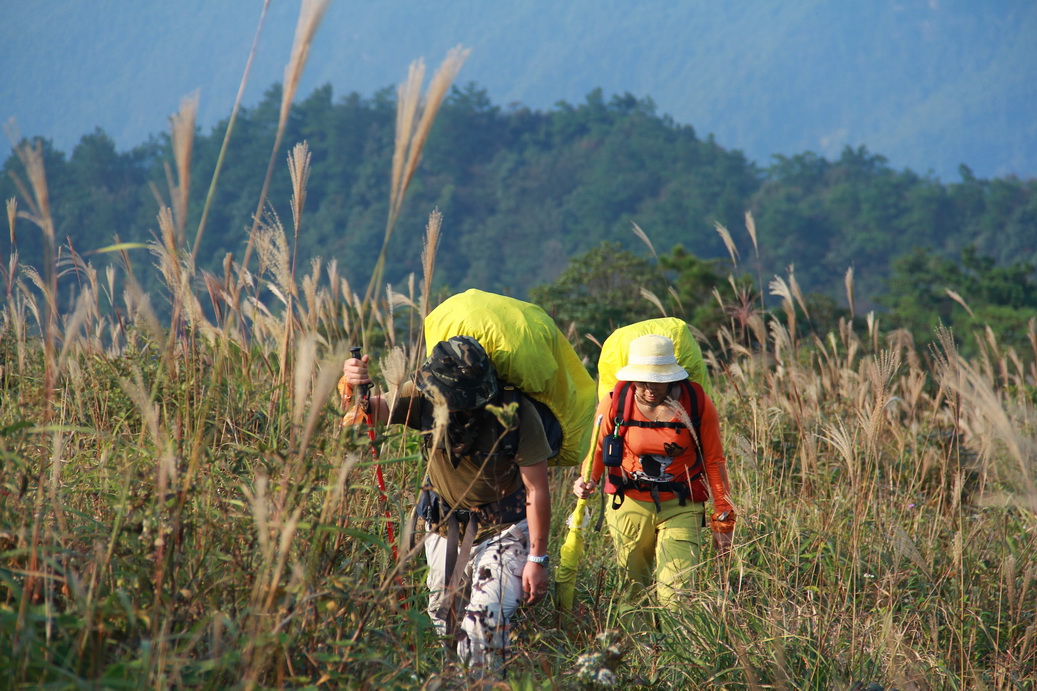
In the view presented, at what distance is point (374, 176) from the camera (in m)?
55.3

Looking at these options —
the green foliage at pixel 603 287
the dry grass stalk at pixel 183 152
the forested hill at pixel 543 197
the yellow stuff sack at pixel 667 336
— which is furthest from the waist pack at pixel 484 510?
the forested hill at pixel 543 197

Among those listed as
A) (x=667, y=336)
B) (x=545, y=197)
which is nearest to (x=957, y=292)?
(x=667, y=336)

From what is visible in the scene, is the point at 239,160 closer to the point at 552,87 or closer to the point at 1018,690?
the point at 1018,690

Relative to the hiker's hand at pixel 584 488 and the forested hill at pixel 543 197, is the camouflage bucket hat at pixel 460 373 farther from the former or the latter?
the forested hill at pixel 543 197

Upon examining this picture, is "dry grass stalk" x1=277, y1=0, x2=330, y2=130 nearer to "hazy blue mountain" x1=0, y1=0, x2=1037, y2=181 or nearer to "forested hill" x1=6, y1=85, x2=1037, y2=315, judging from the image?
"forested hill" x1=6, y1=85, x2=1037, y2=315

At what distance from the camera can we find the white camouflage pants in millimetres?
2029

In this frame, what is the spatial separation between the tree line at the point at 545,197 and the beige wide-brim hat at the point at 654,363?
43.2 metres

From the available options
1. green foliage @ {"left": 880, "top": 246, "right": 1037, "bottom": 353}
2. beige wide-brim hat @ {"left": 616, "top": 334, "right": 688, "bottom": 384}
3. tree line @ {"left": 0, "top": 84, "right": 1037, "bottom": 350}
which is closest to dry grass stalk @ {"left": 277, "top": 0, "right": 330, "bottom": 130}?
beige wide-brim hat @ {"left": 616, "top": 334, "right": 688, "bottom": 384}

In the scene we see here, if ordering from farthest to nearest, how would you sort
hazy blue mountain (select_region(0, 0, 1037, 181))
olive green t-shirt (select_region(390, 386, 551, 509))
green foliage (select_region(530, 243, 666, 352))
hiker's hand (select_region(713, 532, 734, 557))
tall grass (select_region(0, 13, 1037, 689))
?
1. hazy blue mountain (select_region(0, 0, 1037, 181))
2. green foliage (select_region(530, 243, 666, 352))
3. hiker's hand (select_region(713, 532, 734, 557))
4. olive green t-shirt (select_region(390, 386, 551, 509))
5. tall grass (select_region(0, 13, 1037, 689))

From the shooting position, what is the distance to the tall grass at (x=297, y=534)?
4.49 feet

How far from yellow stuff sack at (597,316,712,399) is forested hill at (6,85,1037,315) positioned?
4283cm

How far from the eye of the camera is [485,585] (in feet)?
7.15

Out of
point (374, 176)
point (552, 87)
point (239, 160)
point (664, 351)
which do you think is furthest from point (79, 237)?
point (552, 87)

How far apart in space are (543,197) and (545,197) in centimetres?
14
